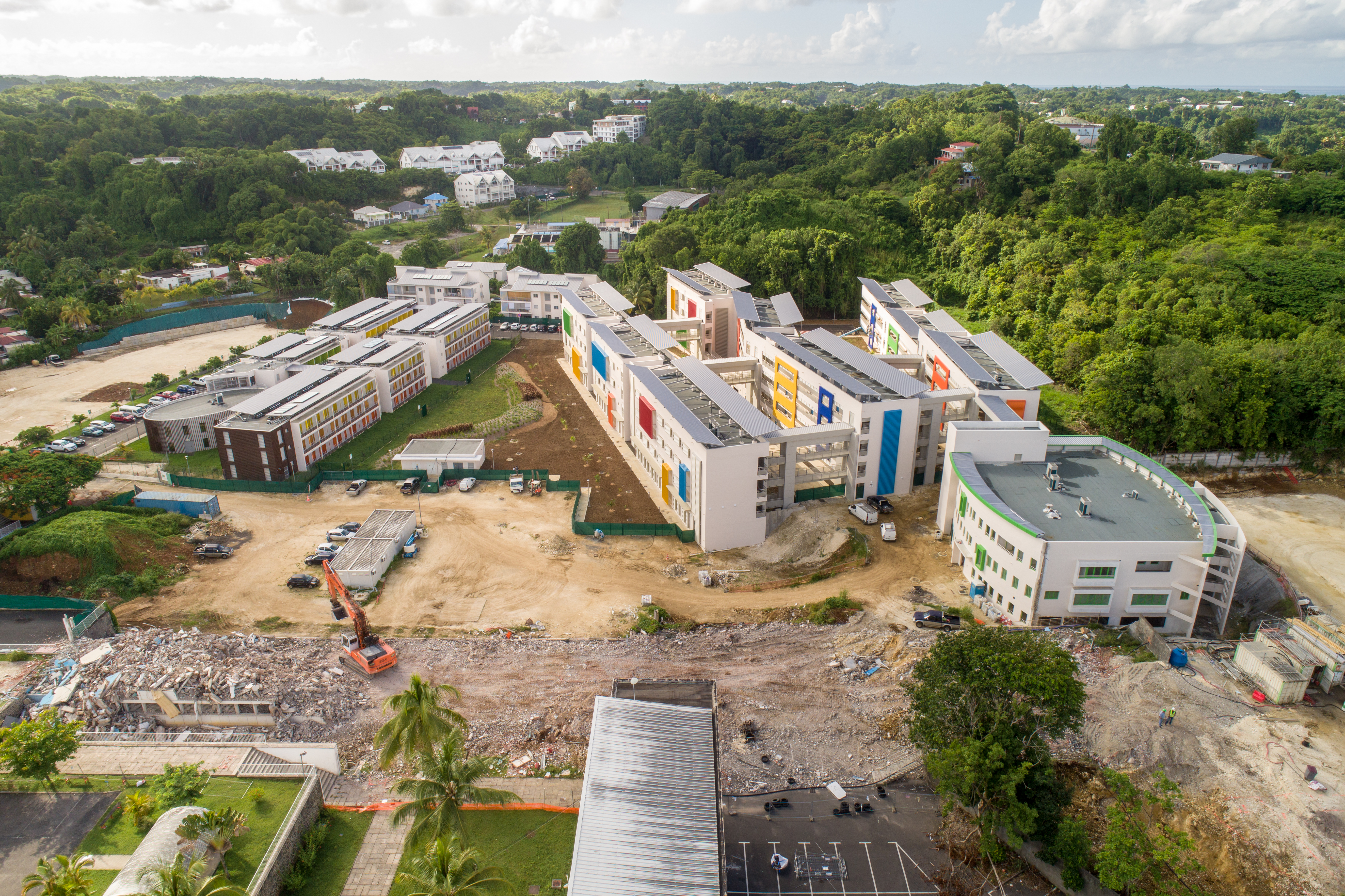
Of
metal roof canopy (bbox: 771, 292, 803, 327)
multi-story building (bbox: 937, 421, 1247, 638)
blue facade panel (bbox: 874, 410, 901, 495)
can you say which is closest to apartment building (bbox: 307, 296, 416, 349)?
metal roof canopy (bbox: 771, 292, 803, 327)

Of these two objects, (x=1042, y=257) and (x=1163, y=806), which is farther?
(x=1042, y=257)

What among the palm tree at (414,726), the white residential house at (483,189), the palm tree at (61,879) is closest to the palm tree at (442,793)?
the palm tree at (414,726)

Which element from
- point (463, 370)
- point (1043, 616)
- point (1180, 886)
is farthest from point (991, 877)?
point (463, 370)

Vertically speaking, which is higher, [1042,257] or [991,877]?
[1042,257]

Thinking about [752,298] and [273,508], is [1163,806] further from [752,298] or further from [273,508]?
[752,298]

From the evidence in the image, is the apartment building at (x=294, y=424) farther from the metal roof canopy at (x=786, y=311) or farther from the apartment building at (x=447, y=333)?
the metal roof canopy at (x=786, y=311)

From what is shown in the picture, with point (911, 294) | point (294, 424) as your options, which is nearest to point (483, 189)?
point (911, 294)
